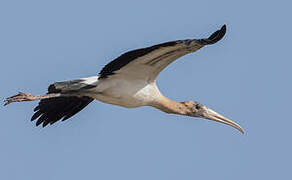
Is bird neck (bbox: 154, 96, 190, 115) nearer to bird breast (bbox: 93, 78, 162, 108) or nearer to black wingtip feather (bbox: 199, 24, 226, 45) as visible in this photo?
bird breast (bbox: 93, 78, 162, 108)

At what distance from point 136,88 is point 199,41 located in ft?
8.34

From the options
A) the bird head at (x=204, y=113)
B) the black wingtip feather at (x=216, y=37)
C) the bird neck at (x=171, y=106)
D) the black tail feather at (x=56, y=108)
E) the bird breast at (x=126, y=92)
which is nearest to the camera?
the black wingtip feather at (x=216, y=37)

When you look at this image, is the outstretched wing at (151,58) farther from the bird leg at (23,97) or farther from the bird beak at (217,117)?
the bird beak at (217,117)

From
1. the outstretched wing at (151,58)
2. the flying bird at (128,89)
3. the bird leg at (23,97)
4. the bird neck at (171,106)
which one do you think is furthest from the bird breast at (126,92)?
the bird leg at (23,97)

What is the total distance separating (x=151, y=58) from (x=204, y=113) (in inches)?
112

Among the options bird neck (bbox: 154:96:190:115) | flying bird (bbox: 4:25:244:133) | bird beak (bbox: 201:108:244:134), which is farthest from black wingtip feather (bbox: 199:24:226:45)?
bird beak (bbox: 201:108:244:134)

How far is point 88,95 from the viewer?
13672 millimetres

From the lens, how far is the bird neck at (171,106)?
549 inches

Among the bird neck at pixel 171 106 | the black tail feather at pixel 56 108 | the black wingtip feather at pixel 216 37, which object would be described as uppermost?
the black tail feather at pixel 56 108

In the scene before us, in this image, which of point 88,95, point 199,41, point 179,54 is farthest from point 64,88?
point 199,41

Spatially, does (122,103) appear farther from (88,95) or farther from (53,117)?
(53,117)

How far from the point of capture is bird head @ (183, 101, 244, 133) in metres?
14.7

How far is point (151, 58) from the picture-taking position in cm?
1249

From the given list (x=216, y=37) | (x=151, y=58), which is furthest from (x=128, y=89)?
(x=216, y=37)
